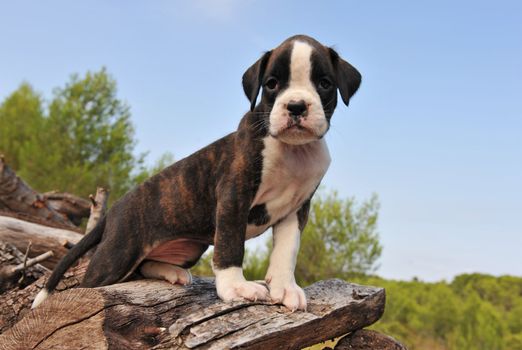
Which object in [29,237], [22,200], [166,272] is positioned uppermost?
[22,200]

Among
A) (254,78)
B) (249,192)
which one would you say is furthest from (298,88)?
(249,192)

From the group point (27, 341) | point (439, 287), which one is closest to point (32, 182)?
point (439, 287)

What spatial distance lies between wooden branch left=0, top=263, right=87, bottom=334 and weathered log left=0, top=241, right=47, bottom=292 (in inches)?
11.1

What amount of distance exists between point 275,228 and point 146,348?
1.19 meters

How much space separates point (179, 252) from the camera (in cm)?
424

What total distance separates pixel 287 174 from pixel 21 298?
2887mm

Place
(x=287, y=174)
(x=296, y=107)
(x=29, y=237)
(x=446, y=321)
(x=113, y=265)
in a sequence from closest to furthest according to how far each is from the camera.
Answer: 1. (x=296, y=107)
2. (x=287, y=174)
3. (x=113, y=265)
4. (x=29, y=237)
5. (x=446, y=321)

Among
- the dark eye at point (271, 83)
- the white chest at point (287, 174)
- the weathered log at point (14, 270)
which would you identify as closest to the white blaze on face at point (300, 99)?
the dark eye at point (271, 83)

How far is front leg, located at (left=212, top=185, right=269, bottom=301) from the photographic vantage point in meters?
3.54

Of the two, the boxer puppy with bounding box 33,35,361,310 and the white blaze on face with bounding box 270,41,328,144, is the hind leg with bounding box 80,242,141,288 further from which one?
the white blaze on face with bounding box 270,41,328,144

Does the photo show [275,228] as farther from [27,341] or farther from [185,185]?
[27,341]

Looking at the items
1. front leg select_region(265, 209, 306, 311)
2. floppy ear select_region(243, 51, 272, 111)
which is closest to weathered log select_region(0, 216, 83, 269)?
front leg select_region(265, 209, 306, 311)

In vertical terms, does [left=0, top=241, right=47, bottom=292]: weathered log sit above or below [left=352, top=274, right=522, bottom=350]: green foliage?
above

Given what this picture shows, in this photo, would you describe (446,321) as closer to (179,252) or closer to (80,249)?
(179,252)
